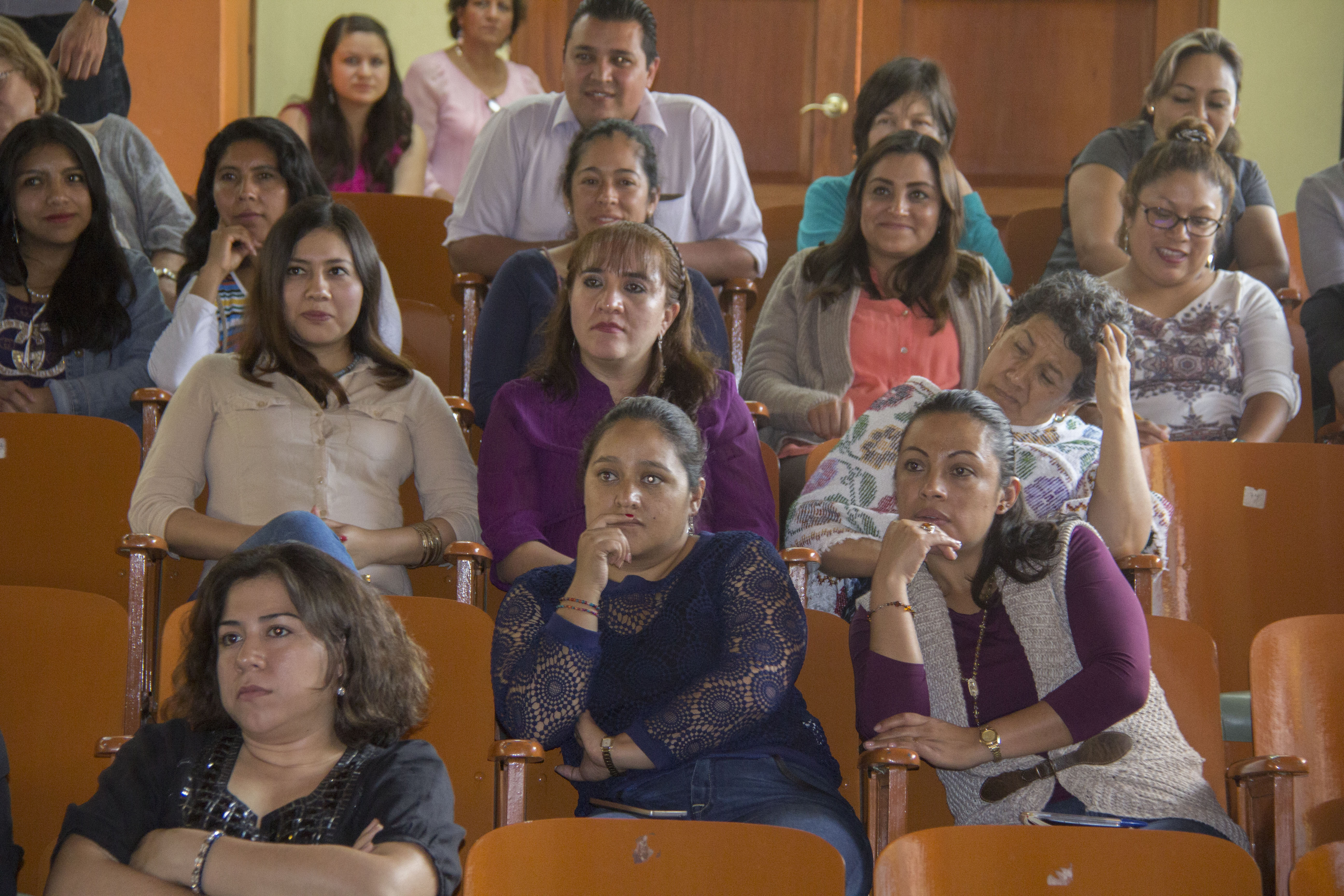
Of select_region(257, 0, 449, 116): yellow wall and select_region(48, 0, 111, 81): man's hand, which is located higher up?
select_region(257, 0, 449, 116): yellow wall

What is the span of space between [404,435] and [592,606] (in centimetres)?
88

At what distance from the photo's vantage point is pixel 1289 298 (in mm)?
3840

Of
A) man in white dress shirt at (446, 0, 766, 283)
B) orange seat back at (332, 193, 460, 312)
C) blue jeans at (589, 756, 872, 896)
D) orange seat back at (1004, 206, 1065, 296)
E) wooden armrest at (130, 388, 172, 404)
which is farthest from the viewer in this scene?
orange seat back at (1004, 206, 1065, 296)

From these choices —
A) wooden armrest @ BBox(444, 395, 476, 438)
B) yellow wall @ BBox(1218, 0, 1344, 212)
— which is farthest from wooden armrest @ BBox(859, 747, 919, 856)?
yellow wall @ BBox(1218, 0, 1344, 212)

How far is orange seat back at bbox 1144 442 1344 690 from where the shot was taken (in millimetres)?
2783

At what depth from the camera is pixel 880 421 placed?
8.79 ft

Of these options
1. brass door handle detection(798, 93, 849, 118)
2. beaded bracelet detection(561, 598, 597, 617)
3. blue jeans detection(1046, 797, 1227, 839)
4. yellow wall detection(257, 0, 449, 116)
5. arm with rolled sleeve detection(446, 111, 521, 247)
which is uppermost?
yellow wall detection(257, 0, 449, 116)

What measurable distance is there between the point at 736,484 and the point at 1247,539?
106 centimetres

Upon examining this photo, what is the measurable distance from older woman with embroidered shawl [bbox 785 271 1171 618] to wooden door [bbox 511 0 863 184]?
2.90 m

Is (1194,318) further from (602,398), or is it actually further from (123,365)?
(123,365)

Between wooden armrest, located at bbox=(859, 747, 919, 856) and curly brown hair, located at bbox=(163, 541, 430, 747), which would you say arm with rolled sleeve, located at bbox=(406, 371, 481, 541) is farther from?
wooden armrest, located at bbox=(859, 747, 919, 856)

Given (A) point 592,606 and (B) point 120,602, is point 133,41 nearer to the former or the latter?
(B) point 120,602

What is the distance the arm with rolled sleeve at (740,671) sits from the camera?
2.04m

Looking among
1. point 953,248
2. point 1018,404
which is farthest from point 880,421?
point 953,248
